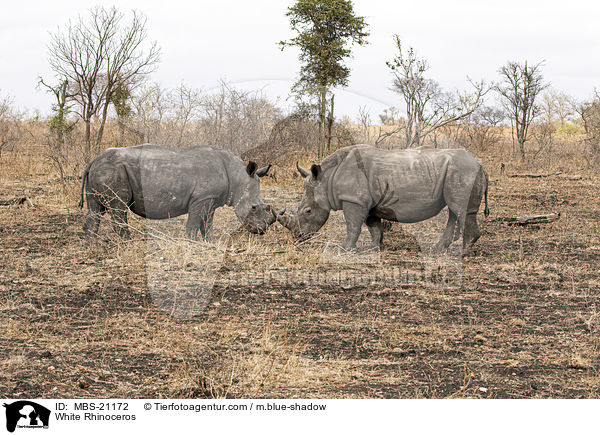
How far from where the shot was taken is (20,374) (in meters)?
4.64

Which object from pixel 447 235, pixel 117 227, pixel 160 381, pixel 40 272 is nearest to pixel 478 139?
pixel 447 235

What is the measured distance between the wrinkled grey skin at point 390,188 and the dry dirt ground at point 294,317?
1.36 ft

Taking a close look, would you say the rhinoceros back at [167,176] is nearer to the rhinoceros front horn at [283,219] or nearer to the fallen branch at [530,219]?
the rhinoceros front horn at [283,219]

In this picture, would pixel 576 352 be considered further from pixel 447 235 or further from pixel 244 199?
pixel 244 199

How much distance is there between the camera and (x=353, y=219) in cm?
900

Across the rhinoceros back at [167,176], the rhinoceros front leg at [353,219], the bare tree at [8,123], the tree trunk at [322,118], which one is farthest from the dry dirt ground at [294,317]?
the bare tree at [8,123]

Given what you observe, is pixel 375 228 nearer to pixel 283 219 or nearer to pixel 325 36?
pixel 283 219

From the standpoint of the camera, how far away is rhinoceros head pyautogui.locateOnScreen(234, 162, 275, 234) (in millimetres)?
→ 9109

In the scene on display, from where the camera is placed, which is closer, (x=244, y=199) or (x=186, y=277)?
(x=186, y=277)

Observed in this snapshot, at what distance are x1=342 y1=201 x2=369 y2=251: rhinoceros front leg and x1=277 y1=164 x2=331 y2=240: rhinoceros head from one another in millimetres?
325

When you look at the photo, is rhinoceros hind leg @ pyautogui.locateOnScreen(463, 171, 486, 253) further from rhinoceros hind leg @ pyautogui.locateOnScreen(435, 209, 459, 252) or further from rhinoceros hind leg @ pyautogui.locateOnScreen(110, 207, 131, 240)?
rhinoceros hind leg @ pyautogui.locateOnScreen(110, 207, 131, 240)

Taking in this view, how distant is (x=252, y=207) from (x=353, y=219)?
1.35 metres

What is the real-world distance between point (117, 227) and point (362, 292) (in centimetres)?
367

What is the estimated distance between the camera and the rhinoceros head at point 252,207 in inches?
359
